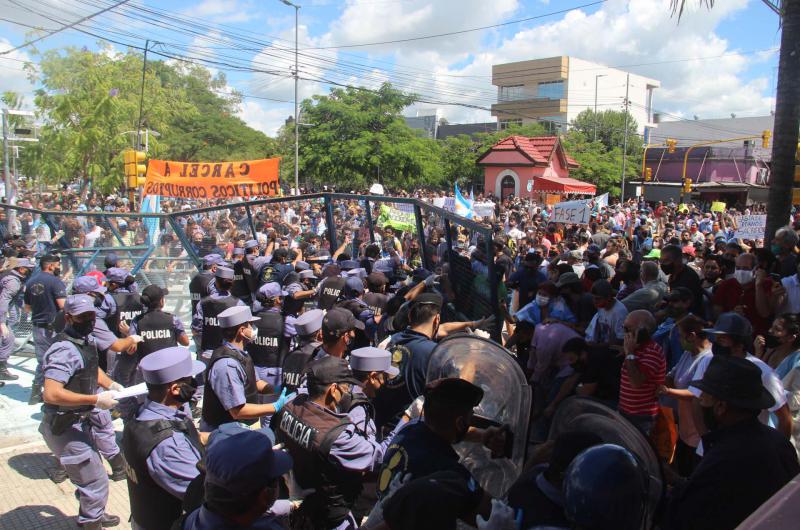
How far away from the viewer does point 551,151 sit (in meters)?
41.8

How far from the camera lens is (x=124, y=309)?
22.5 feet

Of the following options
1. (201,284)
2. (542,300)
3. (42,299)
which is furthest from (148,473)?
(42,299)

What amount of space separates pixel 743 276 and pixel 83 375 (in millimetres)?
6873

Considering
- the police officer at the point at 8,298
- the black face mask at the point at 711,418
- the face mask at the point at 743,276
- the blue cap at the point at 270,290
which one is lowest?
the police officer at the point at 8,298

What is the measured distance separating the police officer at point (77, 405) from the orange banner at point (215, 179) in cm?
1081

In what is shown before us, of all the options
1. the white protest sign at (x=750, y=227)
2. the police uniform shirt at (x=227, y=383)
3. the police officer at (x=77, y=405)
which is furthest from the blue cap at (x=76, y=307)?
the white protest sign at (x=750, y=227)

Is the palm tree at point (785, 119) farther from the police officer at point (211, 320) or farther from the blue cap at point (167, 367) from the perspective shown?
the blue cap at point (167, 367)

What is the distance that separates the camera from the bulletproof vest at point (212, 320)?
6.23m

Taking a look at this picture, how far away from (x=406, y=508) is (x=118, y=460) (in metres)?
4.42

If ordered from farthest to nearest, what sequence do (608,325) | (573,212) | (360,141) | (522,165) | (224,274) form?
1. (522,165)
2. (360,141)
3. (573,212)
4. (224,274)
5. (608,325)

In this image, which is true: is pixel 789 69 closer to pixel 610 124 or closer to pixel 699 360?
pixel 699 360

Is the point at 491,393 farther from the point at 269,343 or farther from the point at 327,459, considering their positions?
the point at 269,343

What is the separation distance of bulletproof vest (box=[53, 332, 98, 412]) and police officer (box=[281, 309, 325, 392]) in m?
→ 1.45

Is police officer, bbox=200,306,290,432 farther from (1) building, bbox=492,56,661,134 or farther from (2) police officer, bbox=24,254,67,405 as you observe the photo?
(1) building, bbox=492,56,661,134
